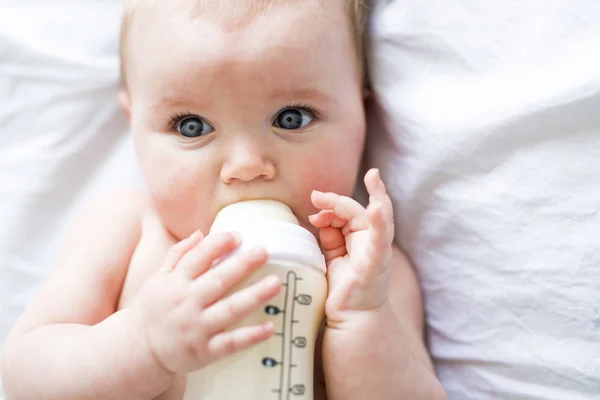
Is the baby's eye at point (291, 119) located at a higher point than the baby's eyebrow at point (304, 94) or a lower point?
lower

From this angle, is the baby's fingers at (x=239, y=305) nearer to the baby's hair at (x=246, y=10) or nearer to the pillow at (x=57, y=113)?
the baby's hair at (x=246, y=10)

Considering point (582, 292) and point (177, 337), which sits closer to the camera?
point (177, 337)

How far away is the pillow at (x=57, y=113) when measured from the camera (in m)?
1.14

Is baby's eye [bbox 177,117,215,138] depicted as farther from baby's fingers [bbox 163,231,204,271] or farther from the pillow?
the pillow

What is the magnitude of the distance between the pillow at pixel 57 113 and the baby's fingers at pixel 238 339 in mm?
547

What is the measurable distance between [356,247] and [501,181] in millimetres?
233

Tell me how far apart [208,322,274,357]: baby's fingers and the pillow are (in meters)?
0.55

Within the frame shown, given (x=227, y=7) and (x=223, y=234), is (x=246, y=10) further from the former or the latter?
(x=223, y=234)

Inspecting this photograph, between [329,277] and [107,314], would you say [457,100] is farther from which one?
[107,314]

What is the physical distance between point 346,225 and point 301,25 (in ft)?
0.91

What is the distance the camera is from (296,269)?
2.34ft

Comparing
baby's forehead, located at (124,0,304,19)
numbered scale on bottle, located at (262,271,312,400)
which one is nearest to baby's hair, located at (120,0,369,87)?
baby's forehead, located at (124,0,304,19)

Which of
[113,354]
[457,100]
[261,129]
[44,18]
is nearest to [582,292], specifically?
[457,100]

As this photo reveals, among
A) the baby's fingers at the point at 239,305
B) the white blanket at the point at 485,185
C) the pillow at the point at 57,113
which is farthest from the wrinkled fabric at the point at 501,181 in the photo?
the pillow at the point at 57,113
